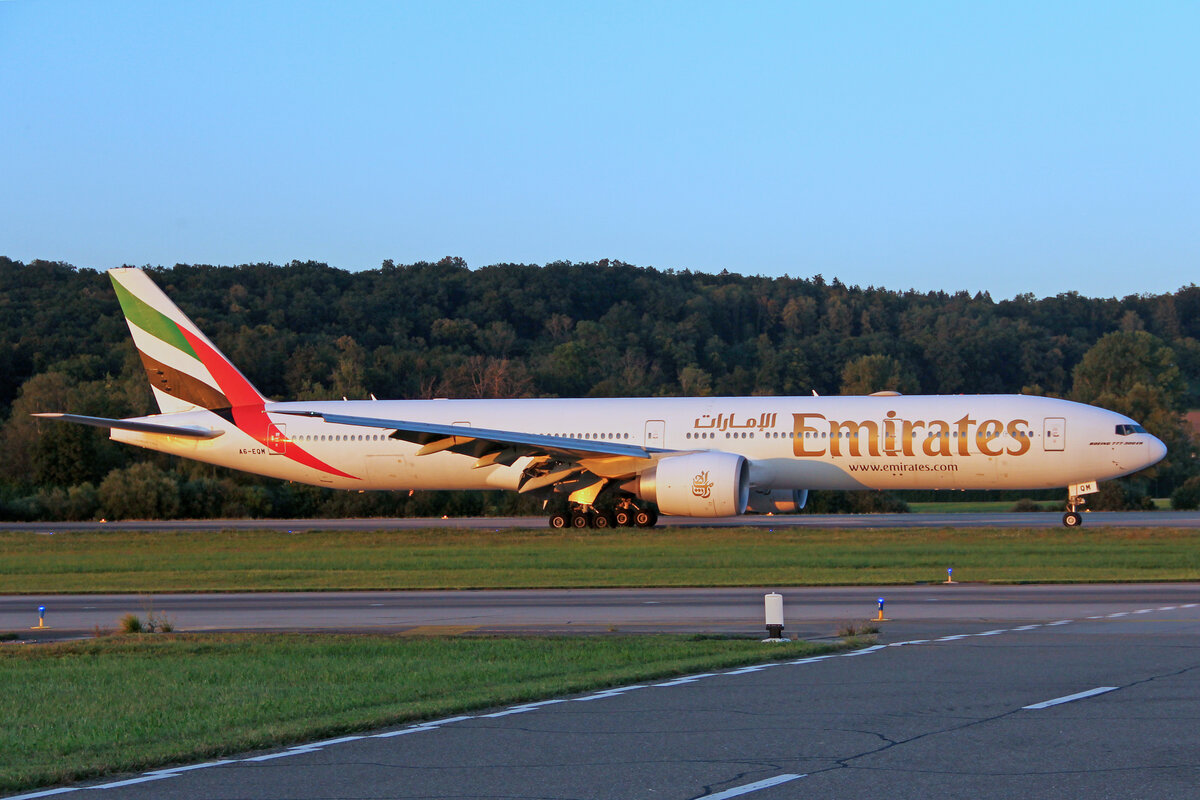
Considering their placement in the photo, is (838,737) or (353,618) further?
(353,618)

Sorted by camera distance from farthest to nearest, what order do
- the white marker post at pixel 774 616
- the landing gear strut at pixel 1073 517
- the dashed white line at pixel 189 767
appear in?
the landing gear strut at pixel 1073 517 < the white marker post at pixel 774 616 < the dashed white line at pixel 189 767

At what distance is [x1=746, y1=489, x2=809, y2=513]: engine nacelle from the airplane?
4 centimetres

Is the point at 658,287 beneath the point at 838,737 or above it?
above

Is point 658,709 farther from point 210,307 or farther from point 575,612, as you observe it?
point 210,307

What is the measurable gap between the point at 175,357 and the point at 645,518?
1456 centimetres

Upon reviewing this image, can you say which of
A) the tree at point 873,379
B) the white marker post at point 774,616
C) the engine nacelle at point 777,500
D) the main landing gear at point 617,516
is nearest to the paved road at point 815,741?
the white marker post at point 774,616

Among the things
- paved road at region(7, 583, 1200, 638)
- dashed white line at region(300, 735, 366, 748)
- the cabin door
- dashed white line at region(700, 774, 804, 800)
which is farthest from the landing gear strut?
dashed white line at region(700, 774, 804, 800)

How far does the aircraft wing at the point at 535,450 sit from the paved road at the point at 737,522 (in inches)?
116

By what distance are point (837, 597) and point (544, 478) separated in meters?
15.4

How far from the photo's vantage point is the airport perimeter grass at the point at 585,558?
22672 mm

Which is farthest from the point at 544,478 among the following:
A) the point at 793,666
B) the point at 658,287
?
the point at 658,287

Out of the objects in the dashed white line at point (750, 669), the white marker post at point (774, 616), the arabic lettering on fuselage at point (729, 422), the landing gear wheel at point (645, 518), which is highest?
the arabic lettering on fuselage at point (729, 422)

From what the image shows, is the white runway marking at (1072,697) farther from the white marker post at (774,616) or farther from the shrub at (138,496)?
the shrub at (138,496)

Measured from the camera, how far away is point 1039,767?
7.48 metres
